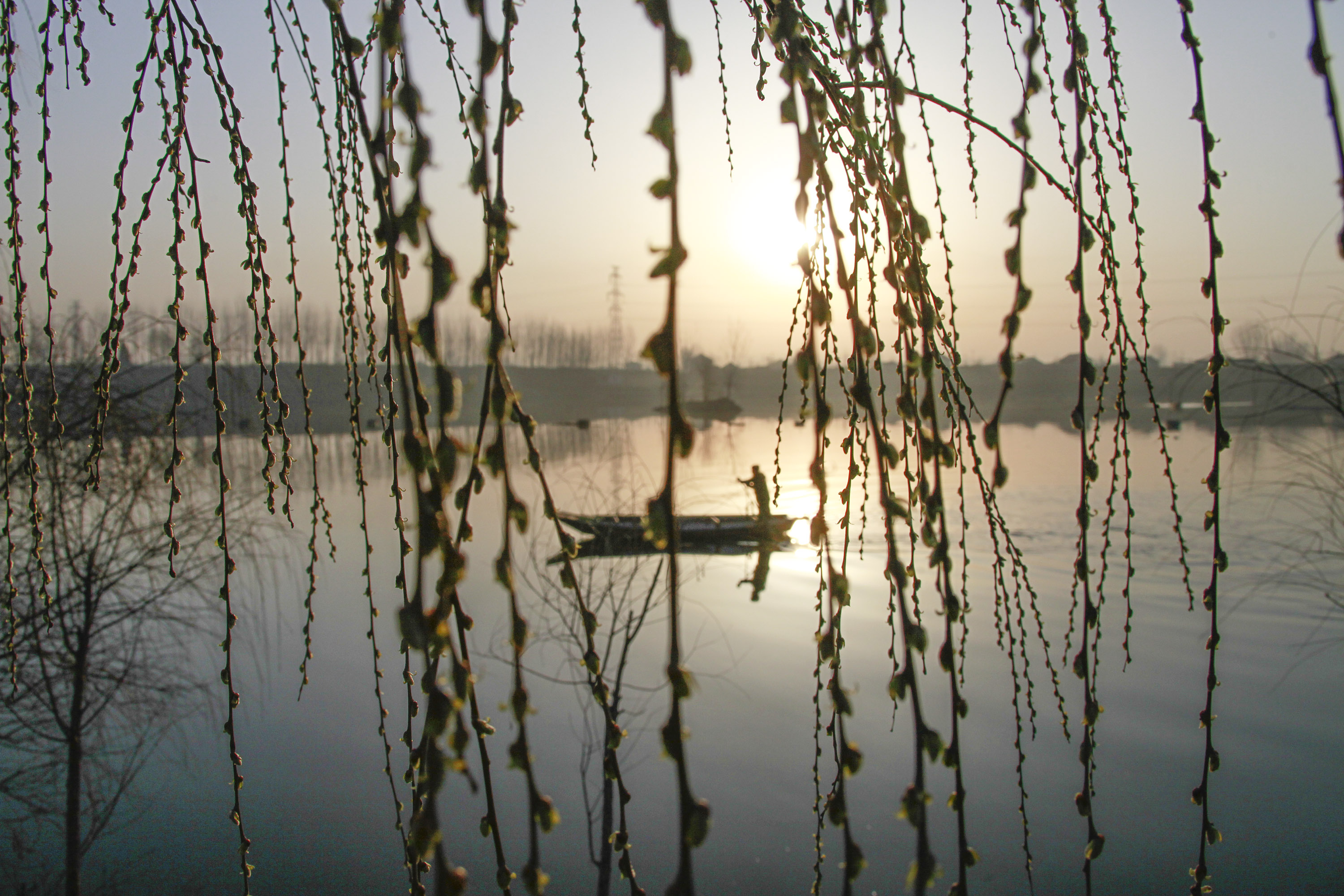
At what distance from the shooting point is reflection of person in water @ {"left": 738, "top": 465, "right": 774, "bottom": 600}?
29.5 inches

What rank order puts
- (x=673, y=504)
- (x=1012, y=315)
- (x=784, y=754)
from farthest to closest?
(x=784, y=754)
(x=1012, y=315)
(x=673, y=504)

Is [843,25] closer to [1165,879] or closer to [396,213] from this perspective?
[396,213]

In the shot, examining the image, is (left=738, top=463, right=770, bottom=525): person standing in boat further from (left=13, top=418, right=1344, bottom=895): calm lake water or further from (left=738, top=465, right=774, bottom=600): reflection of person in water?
(left=13, top=418, right=1344, bottom=895): calm lake water

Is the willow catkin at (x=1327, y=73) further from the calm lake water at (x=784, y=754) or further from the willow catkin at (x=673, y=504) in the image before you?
the calm lake water at (x=784, y=754)

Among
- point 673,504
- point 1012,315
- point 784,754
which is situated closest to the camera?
point 673,504

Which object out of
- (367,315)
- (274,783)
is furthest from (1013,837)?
(367,315)

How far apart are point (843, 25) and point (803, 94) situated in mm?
299

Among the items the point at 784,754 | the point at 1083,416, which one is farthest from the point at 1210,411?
the point at 784,754

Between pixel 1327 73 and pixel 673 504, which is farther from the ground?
pixel 1327 73

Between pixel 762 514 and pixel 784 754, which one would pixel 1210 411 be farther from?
pixel 784 754

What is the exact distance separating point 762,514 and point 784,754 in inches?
210

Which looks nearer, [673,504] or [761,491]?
[673,504]

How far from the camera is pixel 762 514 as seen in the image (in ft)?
2.42

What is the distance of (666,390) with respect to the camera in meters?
0.39
